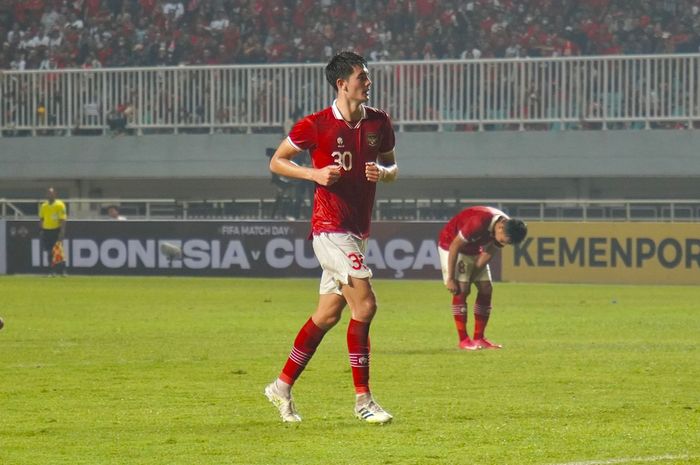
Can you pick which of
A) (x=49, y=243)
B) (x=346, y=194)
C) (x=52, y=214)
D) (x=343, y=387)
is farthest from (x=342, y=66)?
(x=49, y=243)

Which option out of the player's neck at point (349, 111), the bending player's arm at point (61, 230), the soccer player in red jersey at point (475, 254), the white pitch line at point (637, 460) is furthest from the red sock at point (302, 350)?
the bending player's arm at point (61, 230)

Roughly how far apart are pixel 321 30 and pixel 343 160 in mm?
29665

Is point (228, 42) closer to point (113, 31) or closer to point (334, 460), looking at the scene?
point (113, 31)

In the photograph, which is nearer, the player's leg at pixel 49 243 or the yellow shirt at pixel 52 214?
the yellow shirt at pixel 52 214

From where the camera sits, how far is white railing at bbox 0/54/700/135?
110 ft

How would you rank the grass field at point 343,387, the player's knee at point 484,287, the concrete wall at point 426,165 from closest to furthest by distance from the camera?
the grass field at point 343,387 < the player's knee at point 484,287 < the concrete wall at point 426,165

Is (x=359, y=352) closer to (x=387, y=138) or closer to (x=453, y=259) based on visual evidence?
(x=387, y=138)

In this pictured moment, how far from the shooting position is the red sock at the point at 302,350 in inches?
368

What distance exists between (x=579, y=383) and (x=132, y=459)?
5155 millimetres

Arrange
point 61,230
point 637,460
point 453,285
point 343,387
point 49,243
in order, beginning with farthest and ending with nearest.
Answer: point 49,243, point 61,230, point 453,285, point 343,387, point 637,460

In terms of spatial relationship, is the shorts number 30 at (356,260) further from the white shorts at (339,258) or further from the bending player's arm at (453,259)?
the bending player's arm at (453,259)

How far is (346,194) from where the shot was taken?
361 inches

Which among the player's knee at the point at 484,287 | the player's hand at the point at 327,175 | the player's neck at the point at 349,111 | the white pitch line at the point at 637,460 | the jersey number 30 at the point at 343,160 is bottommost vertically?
the player's knee at the point at 484,287

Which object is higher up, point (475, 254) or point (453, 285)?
point (475, 254)
